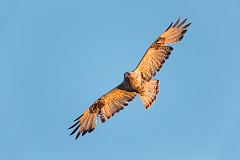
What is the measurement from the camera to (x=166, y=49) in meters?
21.5

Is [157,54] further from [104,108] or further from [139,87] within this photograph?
[104,108]

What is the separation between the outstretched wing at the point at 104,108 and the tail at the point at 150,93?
38 cm

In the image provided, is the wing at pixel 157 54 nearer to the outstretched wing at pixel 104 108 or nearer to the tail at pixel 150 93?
the tail at pixel 150 93

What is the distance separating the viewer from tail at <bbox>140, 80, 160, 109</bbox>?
21.8m

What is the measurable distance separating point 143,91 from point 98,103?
167cm

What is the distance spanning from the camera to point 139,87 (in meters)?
21.3

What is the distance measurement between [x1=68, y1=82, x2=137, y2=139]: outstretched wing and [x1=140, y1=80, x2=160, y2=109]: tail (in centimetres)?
38

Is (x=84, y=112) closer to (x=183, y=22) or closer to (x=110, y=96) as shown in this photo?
(x=110, y=96)

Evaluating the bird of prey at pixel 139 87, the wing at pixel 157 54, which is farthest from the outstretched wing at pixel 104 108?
the wing at pixel 157 54

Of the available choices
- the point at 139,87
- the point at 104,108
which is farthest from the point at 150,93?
the point at 104,108

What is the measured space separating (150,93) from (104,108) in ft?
5.31

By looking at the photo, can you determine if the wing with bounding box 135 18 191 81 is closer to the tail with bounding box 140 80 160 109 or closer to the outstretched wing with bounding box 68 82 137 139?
the tail with bounding box 140 80 160 109

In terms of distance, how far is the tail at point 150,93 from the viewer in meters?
21.8

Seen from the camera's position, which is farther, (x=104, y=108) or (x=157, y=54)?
(x=104, y=108)
